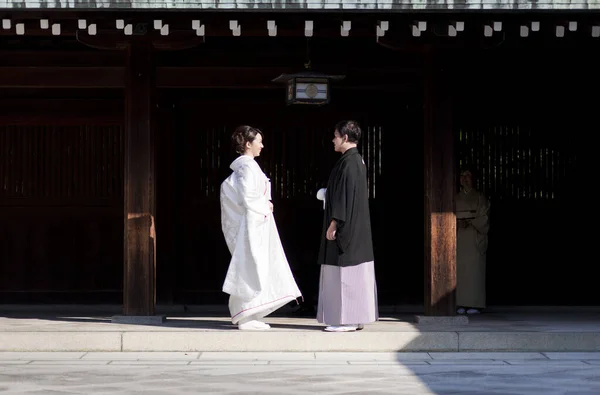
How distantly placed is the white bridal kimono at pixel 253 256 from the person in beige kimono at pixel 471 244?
117 inches

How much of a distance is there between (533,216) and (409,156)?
5.63ft

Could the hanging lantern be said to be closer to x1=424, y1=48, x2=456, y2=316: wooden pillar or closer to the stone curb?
x1=424, y1=48, x2=456, y2=316: wooden pillar

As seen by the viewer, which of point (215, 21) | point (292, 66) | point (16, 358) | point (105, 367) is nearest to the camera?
point (105, 367)

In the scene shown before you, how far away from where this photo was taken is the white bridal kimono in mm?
11141

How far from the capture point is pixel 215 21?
11.1 metres

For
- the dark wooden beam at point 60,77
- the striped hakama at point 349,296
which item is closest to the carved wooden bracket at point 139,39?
the dark wooden beam at point 60,77

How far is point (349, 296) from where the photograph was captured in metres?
11.0

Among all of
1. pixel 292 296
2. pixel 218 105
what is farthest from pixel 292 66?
pixel 292 296

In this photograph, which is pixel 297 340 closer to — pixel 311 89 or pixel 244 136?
pixel 244 136

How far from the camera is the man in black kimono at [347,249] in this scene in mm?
10969

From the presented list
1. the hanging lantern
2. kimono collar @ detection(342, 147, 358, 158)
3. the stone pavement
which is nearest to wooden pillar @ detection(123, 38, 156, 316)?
the stone pavement

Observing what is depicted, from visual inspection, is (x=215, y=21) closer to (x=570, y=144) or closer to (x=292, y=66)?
(x=292, y=66)

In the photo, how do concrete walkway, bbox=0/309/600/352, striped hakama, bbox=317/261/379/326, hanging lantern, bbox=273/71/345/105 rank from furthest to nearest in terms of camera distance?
hanging lantern, bbox=273/71/345/105, striped hakama, bbox=317/261/379/326, concrete walkway, bbox=0/309/600/352

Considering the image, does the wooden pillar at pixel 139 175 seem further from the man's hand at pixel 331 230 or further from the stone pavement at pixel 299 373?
the man's hand at pixel 331 230
